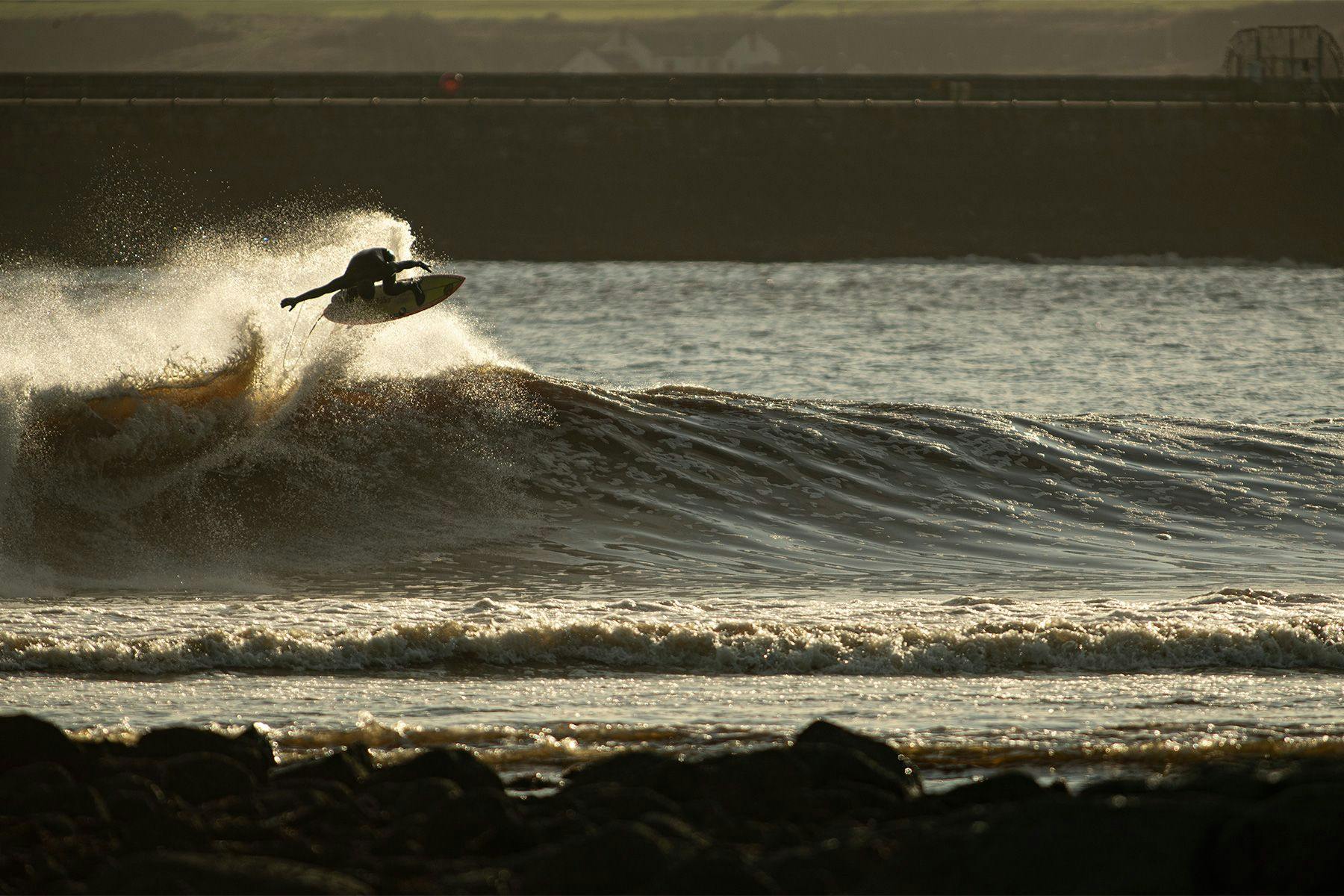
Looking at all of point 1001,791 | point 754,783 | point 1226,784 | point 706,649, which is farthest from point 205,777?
point 706,649

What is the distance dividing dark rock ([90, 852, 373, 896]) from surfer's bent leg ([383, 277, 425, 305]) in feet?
31.8

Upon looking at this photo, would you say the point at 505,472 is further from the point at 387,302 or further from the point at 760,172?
the point at 760,172

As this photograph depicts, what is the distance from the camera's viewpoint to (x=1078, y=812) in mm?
3625

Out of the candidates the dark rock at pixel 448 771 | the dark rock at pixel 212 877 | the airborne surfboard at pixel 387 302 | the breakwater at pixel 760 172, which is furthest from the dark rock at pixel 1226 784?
the breakwater at pixel 760 172

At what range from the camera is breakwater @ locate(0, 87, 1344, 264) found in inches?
2356

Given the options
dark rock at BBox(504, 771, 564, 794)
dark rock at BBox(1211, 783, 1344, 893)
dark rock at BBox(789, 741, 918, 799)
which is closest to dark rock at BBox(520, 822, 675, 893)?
dark rock at BBox(789, 741, 918, 799)

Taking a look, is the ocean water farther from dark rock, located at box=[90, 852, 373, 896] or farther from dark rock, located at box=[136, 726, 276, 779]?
dark rock, located at box=[90, 852, 373, 896]

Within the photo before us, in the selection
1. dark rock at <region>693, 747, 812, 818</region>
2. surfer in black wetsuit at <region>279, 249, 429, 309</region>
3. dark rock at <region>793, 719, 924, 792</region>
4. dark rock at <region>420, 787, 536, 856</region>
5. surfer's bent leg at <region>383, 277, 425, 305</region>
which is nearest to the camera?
dark rock at <region>420, 787, 536, 856</region>

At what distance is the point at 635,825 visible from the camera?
378 centimetres

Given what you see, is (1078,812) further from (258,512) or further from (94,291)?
(94,291)

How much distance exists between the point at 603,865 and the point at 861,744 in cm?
130

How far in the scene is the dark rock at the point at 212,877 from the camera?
3387mm

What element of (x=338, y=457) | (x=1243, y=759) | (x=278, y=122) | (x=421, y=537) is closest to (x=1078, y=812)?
(x=1243, y=759)

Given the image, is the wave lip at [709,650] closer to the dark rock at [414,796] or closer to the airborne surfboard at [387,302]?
the dark rock at [414,796]
